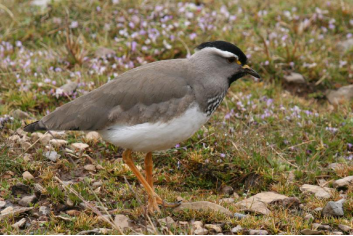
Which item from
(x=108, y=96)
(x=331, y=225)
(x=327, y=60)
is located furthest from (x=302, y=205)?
(x=327, y=60)

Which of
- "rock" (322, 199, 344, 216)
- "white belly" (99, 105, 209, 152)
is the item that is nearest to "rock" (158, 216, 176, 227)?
"white belly" (99, 105, 209, 152)

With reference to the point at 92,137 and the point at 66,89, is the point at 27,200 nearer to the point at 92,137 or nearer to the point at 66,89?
the point at 92,137

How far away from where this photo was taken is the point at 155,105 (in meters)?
5.45

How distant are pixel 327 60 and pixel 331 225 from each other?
4.40 meters

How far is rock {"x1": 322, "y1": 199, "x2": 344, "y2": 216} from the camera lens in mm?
5477

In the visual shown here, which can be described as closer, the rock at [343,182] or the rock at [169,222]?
the rock at [169,222]

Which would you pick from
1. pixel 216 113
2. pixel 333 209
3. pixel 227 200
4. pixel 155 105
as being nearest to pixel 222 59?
pixel 155 105

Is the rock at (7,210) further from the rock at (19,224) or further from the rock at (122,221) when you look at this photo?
the rock at (122,221)

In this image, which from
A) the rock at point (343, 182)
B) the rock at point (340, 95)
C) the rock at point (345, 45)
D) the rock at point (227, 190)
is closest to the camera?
the rock at point (343, 182)

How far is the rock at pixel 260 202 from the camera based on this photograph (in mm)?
5616

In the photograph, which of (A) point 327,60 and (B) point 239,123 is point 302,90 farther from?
(B) point 239,123

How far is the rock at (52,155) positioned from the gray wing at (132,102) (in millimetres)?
895

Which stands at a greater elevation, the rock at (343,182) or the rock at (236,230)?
the rock at (236,230)

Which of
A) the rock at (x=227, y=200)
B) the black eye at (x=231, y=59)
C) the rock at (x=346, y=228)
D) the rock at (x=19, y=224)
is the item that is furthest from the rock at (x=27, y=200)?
the rock at (x=346, y=228)
